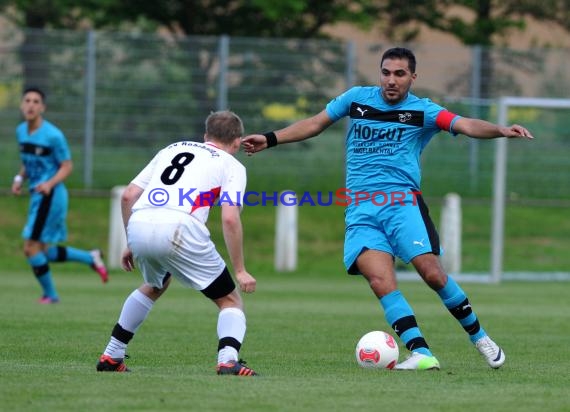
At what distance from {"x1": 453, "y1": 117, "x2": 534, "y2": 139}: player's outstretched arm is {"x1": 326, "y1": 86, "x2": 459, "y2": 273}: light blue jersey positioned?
12cm

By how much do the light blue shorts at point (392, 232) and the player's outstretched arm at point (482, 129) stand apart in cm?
60

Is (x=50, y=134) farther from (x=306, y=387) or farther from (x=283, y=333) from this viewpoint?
(x=306, y=387)

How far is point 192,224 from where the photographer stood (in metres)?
8.20

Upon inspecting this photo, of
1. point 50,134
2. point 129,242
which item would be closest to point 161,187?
point 129,242

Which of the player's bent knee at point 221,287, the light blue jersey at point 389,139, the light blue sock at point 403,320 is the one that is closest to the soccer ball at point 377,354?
the light blue sock at point 403,320

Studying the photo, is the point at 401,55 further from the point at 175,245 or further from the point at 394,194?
the point at 175,245

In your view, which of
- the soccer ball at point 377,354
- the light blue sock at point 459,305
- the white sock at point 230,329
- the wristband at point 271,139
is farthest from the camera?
the wristband at point 271,139

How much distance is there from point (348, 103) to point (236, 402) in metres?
3.32

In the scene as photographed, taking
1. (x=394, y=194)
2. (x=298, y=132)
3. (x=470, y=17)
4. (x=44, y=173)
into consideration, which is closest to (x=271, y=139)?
(x=298, y=132)

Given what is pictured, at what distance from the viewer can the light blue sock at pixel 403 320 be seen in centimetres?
915

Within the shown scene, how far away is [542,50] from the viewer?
2711 cm

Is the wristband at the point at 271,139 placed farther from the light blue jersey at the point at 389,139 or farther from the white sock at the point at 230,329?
the white sock at the point at 230,329

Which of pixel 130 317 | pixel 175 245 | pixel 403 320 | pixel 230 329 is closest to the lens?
pixel 175 245

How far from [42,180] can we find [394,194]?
735 centimetres
